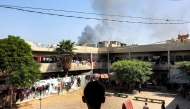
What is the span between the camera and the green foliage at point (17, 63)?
1634 centimetres

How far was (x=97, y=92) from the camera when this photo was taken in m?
2.21

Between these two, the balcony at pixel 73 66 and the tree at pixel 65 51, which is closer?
the balcony at pixel 73 66

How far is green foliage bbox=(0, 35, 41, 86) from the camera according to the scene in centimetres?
1634

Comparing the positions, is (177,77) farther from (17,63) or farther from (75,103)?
(17,63)

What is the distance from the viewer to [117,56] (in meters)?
34.8

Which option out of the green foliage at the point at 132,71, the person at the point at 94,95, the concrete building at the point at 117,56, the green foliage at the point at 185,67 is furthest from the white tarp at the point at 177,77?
the person at the point at 94,95

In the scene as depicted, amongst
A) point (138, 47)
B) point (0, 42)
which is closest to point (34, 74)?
point (0, 42)

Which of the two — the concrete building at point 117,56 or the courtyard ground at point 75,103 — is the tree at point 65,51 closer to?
the concrete building at point 117,56

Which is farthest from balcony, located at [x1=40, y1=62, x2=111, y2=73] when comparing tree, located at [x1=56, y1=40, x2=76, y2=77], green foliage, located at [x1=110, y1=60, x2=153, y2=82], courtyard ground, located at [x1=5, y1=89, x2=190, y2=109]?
green foliage, located at [x1=110, y1=60, x2=153, y2=82]

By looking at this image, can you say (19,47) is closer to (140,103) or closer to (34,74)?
(34,74)

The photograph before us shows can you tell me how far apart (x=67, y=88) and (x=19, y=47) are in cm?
942

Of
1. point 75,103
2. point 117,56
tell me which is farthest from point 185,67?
point 75,103

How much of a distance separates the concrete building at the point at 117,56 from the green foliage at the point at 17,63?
4.64 metres

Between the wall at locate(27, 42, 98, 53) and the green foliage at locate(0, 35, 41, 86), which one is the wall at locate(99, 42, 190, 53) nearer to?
the wall at locate(27, 42, 98, 53)
